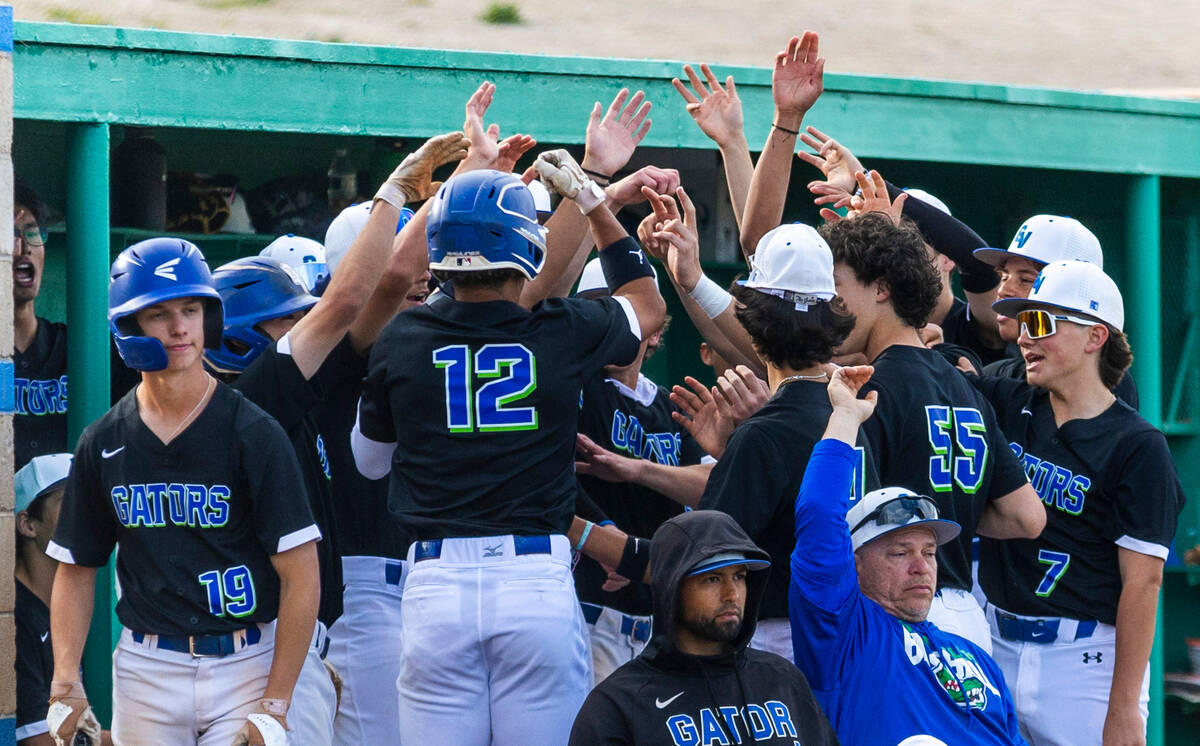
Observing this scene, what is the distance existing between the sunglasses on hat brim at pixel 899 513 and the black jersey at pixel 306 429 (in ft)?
4.24

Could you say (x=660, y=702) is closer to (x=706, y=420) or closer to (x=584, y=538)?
(x=584, y=538)

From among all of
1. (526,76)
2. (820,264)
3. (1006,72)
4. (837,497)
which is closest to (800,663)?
(837,497)

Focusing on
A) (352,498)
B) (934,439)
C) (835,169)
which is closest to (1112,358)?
(934,439)

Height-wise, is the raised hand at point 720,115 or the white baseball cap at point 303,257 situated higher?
the raised hand at point 720,115

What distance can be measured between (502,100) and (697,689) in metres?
2.93

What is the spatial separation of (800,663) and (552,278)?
4.01 ft

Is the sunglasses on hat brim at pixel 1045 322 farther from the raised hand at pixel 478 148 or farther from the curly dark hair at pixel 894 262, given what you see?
the raised hand at pixel 478 148

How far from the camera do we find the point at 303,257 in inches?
183

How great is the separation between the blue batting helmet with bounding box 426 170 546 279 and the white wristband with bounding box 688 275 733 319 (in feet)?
2.57

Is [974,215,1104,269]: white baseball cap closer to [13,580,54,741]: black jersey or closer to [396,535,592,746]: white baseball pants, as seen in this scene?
[396,535,592,746]: white baseball pants

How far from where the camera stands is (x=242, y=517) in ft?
10.8

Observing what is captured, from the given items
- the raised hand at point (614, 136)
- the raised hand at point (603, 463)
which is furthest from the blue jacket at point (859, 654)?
the raised hand at point (614, 136)

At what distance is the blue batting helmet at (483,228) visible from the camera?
3.31 meters

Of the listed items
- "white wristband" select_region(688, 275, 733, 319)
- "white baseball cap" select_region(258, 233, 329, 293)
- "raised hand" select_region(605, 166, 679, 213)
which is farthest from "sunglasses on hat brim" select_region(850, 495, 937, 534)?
"white baseball cap" select_region(258, 233, 329, 293)
